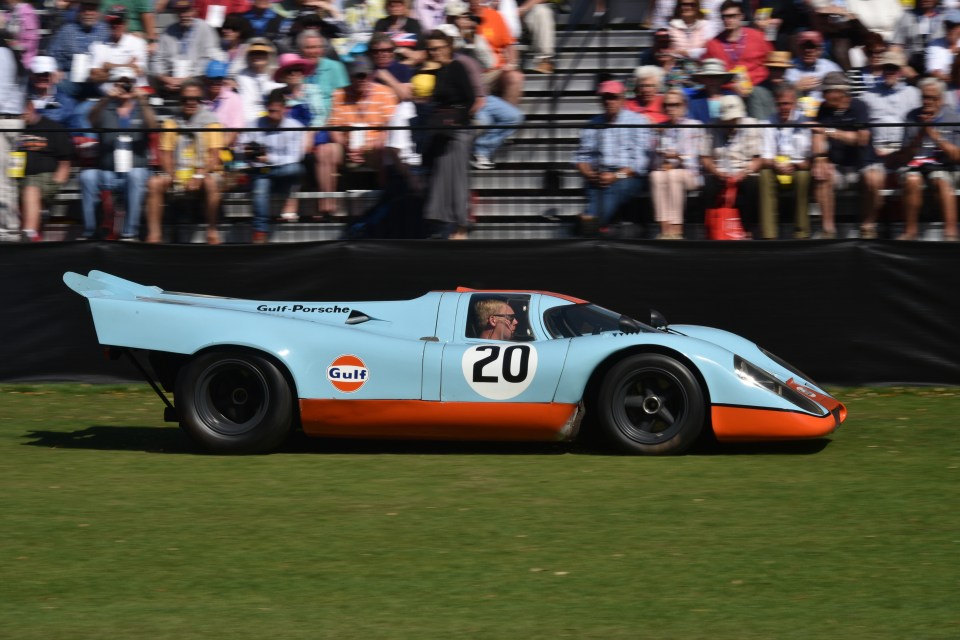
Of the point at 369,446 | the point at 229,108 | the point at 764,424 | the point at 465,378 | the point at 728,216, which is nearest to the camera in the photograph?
the point at 764,424

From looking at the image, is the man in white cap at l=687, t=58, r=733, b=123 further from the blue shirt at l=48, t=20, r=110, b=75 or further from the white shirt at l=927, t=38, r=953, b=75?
the blue shirt at l=48, t=20, r=110, b=75

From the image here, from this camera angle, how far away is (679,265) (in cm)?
1134

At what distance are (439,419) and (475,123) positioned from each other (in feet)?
14.8

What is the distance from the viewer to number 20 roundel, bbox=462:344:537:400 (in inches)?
321

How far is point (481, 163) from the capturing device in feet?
38.5

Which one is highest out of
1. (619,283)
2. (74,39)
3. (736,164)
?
(74,39)

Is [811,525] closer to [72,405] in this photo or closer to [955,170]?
[955,170]

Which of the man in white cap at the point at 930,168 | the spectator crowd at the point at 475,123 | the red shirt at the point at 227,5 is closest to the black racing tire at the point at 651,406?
the spectator crowd at the point at 475,123

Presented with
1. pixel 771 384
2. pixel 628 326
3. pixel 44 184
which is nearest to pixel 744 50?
pixel 628 326

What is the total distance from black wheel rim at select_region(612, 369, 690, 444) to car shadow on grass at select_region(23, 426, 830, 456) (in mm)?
246

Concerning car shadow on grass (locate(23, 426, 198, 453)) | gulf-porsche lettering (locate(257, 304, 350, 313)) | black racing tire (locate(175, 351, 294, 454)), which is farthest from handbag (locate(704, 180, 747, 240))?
car shadow on grass (locate(23, 426, 198, 453))

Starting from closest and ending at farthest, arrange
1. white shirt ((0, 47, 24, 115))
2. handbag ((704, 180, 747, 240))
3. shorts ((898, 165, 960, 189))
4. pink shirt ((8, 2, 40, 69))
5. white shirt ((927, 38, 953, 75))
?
shorts ((898, 165, 960, 189)) < handbag ((704, 180, 747, 240)) < white shirt ((927, 38, 953, 75)) < white shirt ((0, 47, 24, 115)) < pink shirt ((8, 2, 40, 69))

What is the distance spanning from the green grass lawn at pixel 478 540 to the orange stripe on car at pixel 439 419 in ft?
0.64

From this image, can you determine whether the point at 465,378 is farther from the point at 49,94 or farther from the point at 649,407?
the point at 49,94
